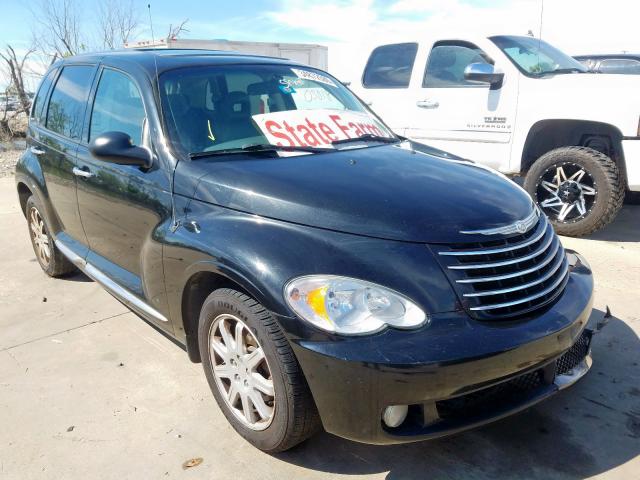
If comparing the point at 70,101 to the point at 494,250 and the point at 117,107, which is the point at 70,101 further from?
the point at 494,250

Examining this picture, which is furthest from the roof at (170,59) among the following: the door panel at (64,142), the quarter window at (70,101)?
the door panel at (64,142)

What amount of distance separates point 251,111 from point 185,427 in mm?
1721

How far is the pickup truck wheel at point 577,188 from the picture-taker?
5.18 metres

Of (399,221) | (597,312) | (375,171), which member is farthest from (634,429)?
(375,171)

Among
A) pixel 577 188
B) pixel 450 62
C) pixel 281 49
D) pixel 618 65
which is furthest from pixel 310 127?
pixel 281 49

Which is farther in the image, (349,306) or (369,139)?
(369,139)

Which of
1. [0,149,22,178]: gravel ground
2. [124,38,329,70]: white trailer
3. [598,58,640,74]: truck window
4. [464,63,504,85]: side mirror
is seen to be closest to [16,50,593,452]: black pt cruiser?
[464,63,504,85]: side mirror

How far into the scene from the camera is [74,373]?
10.8 ft

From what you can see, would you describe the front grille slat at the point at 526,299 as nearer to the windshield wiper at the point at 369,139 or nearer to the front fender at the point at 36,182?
the windshield wiper at the point at 369,139

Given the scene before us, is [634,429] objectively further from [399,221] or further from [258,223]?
[258,223]

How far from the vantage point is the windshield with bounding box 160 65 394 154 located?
2.93 m

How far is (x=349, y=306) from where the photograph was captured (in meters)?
2.07

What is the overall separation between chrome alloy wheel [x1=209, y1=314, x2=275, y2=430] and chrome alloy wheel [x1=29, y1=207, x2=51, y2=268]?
272 cm

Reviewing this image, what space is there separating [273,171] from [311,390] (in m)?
1.03
